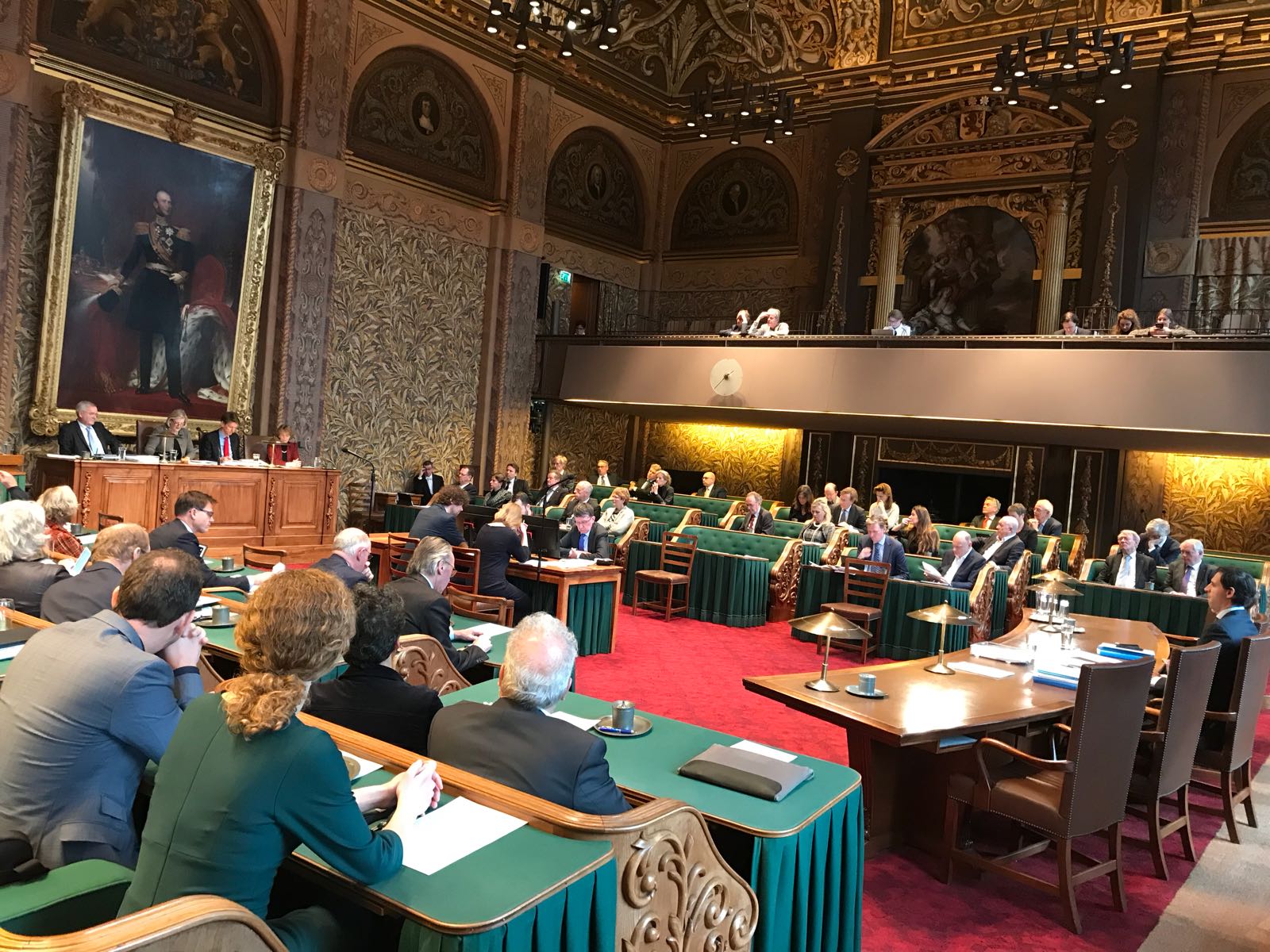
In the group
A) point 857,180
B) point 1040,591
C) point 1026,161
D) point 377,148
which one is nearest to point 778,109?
point 857,180

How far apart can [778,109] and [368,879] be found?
14.7 meters

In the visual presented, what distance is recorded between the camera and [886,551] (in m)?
8.60

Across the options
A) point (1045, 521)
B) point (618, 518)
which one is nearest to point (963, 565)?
point (1045, 521)

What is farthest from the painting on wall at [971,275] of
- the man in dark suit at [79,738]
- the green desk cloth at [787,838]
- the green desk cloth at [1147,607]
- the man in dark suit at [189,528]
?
the man in dark suit at [79,738]

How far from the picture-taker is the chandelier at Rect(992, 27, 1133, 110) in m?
11.7

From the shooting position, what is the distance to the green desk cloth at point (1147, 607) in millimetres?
7688

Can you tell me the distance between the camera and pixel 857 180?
51.7 ft

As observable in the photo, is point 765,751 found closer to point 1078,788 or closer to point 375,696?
point 375,696

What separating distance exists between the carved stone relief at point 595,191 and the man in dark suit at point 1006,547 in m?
10.1

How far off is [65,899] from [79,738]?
40 centimetres

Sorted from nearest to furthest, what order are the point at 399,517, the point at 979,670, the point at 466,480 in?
the point at 979,670 → the point at 399,517 → the point at 466,480

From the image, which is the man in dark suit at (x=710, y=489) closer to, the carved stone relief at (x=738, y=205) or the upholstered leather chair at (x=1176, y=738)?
the carved stone relief at (x=738, y=205)

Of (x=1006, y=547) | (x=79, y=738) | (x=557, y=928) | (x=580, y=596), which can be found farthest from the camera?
(x=1006, y=547)

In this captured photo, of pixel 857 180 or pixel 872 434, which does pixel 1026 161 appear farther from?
pixel 872 434
